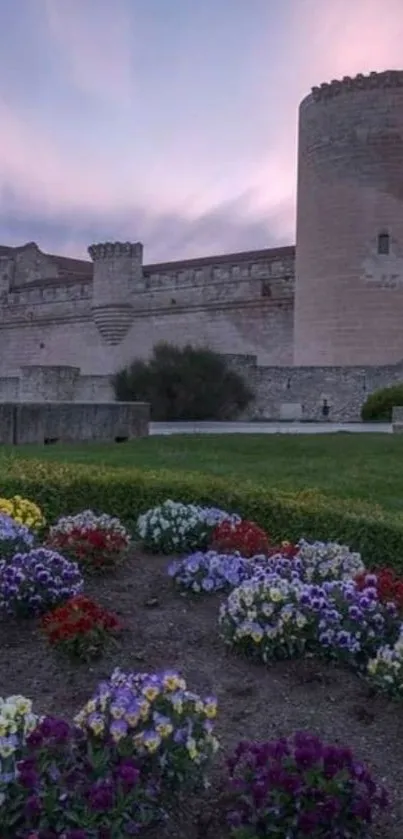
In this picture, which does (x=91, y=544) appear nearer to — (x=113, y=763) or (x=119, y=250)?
(x=113, y=763)

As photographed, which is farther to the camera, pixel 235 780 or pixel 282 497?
pixel 282 497

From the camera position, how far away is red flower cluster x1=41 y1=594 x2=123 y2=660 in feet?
12.4

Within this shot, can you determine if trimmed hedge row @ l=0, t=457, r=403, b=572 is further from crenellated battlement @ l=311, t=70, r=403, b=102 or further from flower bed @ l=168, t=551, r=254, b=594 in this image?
crenellated battlement @ l=311, t=70, r=403, b=102

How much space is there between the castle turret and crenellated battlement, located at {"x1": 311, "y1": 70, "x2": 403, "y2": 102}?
10.6 meters

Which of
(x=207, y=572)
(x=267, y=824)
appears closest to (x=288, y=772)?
(x=267, y=824)

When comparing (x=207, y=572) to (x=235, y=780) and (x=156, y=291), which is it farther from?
(x=156, y=291)

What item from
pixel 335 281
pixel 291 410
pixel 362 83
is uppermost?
pixel 362 83

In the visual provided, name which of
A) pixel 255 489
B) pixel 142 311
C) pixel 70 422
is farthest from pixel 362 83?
pixel 255 489

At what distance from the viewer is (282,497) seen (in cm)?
632

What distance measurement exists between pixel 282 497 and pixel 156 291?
30.1 meters

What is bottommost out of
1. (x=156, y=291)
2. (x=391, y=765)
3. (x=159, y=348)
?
(x=391, y=765)

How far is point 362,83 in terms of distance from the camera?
2706cm

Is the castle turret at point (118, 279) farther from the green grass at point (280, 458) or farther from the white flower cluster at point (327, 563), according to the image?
the white flower cluster at point (327, 563)

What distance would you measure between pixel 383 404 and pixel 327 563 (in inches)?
707
